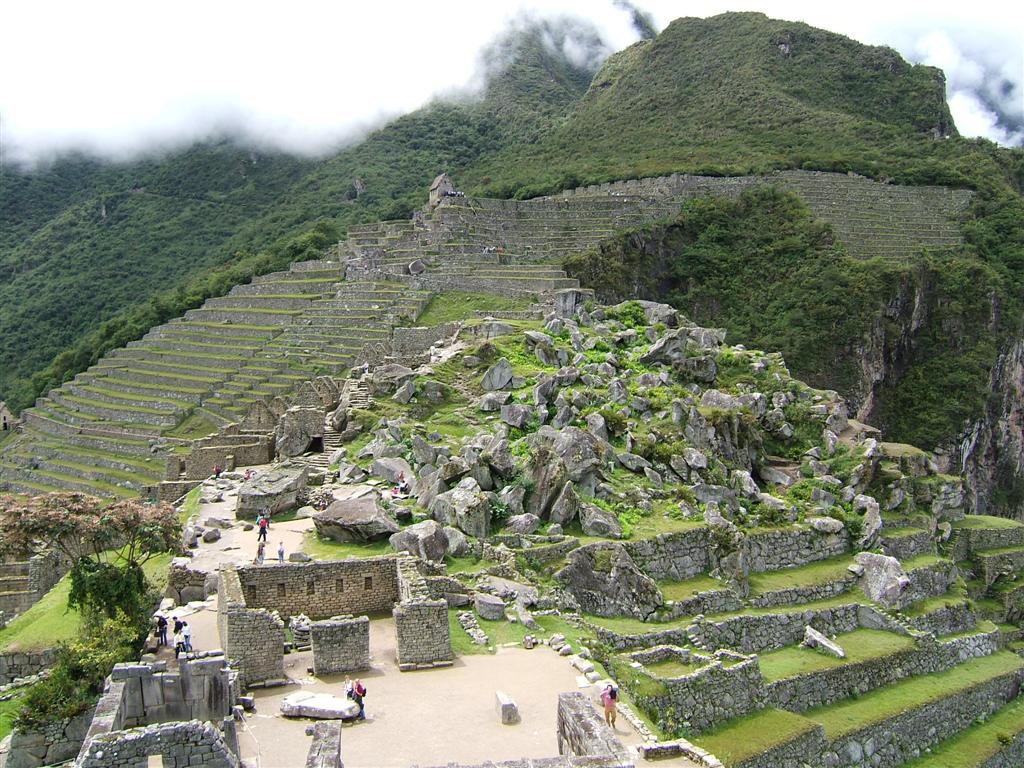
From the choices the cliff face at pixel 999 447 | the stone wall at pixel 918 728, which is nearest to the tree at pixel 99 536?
the stone wall at pixel 918 728

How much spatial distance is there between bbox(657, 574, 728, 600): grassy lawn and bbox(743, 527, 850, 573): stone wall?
5.11 feet

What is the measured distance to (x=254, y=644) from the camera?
11.5 metres

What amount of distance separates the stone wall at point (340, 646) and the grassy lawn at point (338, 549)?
11.1 feet

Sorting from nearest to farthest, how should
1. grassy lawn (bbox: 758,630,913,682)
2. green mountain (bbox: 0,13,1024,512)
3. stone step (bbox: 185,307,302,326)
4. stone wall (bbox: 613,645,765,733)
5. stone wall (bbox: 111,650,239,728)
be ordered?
stone wall (bbox: 111,650,239,728) → stone wall (bbox: 613,645,765,733) → grassy lawn (bbox: 758,630,913,682) → stone step (bbox: 185,307,302,326) → green mountain (bbox: 0,13,1024,512)

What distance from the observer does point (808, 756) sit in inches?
556

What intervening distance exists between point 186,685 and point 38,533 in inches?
279

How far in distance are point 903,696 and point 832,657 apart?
1.70 metres

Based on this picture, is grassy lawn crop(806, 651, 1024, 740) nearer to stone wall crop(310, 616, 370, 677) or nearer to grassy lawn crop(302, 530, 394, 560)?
grassy lawn crop(302, 530, 394, 560)

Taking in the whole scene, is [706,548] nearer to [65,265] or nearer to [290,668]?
[290,668]

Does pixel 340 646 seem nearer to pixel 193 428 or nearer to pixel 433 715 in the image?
pixel 433 715

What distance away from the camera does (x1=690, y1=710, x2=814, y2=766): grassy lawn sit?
1276cm

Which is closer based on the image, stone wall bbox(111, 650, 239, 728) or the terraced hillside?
stone wall bbox(111, 650, 239, 728)

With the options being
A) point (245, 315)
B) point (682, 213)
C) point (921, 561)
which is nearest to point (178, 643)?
point (921, 561)

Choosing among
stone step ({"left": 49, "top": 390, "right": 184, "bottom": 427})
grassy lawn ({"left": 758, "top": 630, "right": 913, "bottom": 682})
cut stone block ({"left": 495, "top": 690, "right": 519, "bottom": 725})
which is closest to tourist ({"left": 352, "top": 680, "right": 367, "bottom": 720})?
cut stone block ({"left": 495, "top": 690, "right": 519, "bottom": 725})
